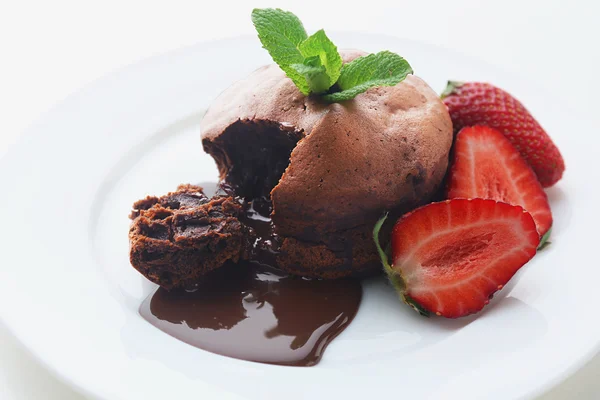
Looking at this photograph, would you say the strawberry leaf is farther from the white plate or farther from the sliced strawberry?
the sliced strawberry

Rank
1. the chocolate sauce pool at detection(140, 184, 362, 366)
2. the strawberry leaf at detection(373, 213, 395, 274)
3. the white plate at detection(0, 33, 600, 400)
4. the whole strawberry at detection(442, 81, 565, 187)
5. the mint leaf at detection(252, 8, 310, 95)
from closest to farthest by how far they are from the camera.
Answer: the white plate at detection(0, 33, 600, 400)
the chocolate sauce pool at detection(140, 184, 362, 366)
the strawberry leaf at detection(373, 213, 395, 274)
the mint leaf at detection(252, 8, 310, 95)
the whole strawberry at detection(442, 81, 565, 187)

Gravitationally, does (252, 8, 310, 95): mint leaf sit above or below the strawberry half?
above

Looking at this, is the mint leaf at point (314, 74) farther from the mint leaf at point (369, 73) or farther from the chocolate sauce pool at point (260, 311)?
the chocolate sauce pool at point (260, 311)

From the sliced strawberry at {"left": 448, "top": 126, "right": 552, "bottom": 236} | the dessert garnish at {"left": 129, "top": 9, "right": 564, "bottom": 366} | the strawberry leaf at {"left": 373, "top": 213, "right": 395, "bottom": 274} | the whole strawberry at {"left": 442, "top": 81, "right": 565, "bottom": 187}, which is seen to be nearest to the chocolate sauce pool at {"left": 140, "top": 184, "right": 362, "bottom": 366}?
the dessert garnish at {"left": 129, "top": 9, "right": 564, "bottom": 366}

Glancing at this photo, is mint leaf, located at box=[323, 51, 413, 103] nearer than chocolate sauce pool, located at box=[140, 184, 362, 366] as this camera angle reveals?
No

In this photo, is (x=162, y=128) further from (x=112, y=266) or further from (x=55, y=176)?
(x=112, y=266)

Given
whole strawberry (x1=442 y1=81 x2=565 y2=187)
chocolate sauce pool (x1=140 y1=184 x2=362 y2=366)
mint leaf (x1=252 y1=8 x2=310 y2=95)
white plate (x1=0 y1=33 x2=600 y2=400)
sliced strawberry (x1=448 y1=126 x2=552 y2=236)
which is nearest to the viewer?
white plate (x1=0 y1=33 x2=600 y2=400)

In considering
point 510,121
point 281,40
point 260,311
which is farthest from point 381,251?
point 510,121

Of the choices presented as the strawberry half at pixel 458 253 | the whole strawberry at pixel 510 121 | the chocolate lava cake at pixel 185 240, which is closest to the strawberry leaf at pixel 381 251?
the strawberry half at pixel 458 253
